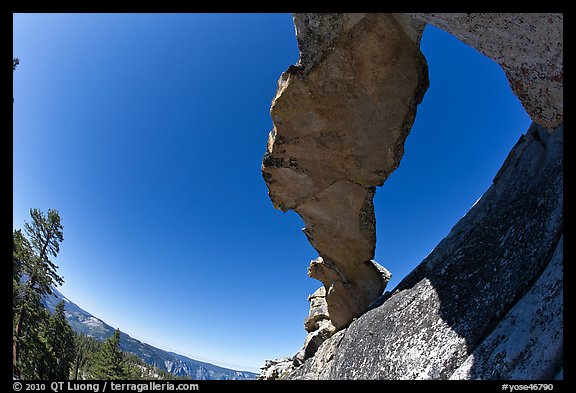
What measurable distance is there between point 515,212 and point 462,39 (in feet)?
19.9

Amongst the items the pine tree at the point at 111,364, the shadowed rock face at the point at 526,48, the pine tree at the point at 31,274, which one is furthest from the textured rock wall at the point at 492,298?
the pine tree at the point at 111,364

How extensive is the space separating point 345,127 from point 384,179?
433 centimetres

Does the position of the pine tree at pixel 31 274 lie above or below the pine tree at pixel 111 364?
above

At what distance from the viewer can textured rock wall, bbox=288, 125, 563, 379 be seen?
668 centimetres

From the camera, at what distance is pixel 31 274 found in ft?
99.4

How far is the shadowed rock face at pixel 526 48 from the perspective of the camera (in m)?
6.32

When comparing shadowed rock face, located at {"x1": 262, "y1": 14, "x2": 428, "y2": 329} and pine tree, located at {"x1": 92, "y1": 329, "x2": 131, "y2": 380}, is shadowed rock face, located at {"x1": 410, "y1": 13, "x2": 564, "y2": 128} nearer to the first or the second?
shadowed rock face, located at {"x1": 262, "y1": 14, "x2": 428, "y2": 329}

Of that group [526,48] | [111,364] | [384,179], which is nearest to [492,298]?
[526,48]

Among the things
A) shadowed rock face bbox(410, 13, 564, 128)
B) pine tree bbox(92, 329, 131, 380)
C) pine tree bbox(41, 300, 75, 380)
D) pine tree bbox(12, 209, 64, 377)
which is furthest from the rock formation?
pine tree bbox(92, 329, 131, 380)

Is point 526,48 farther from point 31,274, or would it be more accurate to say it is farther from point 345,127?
point 31,274

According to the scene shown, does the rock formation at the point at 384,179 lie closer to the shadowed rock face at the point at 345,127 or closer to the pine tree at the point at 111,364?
the shadowed rock face at the point at 345,127

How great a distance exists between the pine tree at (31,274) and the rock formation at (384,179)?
26.7 m

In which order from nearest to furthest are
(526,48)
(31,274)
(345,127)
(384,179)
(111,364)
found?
(526,48) < (345,127) < (384,179) < (31,274) < (111,364)

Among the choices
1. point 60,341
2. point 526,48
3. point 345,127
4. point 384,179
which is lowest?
point 60,341
